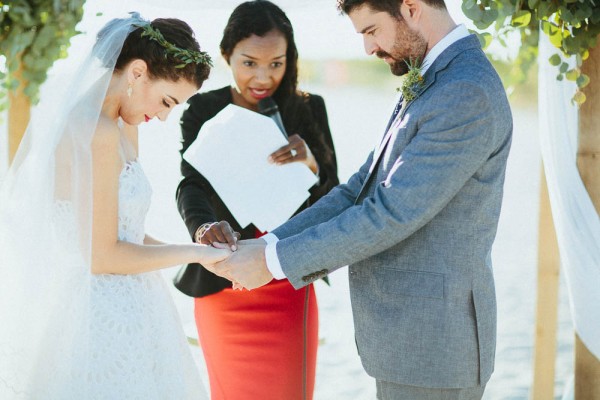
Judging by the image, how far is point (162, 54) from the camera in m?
2.70

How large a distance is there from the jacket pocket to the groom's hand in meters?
0.43

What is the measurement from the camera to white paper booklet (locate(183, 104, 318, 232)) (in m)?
3.24

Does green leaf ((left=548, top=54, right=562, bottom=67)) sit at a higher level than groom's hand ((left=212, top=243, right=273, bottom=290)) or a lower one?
higher

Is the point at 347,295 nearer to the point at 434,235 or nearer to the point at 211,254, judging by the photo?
the point at 211,254

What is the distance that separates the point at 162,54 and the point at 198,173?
739 mm

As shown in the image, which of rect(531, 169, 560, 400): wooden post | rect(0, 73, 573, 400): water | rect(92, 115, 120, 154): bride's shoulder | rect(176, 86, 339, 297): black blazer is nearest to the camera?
rect(92, 115, 120, 154): bride's shoulder

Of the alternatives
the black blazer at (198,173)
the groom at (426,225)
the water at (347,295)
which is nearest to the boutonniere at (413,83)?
the groom at (426,225)

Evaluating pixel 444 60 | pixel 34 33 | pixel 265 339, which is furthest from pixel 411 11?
pixel 265 339

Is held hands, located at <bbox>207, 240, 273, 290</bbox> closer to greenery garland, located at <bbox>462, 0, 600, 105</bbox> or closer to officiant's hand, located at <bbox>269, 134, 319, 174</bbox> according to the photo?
officiant's hand, located at <bbox>269, 134, 319, 174</bbox>

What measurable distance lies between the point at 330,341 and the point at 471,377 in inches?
142

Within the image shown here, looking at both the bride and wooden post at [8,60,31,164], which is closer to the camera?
the bride

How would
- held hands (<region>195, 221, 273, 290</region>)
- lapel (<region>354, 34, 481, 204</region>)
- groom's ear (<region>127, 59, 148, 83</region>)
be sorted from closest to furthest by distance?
lapel (<region>354, 34, 481, 204</region>), groom's ear (<region>127, 59, 148, 83</region>), held hands (<region>195, 221, 273, 290</region>)

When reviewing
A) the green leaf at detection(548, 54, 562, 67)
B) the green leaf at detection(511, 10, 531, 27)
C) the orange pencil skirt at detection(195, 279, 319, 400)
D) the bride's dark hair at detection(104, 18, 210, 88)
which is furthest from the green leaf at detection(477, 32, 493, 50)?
the orange pencil skirt at detection(195, 279, 319, 400)

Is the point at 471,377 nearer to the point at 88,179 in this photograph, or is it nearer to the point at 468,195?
Result: the point at 468,195
